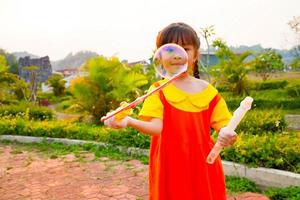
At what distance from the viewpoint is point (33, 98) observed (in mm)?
17547

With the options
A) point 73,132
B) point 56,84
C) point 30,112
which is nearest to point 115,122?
point 73,132

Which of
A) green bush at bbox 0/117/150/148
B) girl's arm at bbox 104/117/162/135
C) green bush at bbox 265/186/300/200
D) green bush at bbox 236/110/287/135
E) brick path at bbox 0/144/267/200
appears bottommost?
brick path at bbox 0/144/267/200

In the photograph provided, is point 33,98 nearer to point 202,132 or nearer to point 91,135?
point 91,135

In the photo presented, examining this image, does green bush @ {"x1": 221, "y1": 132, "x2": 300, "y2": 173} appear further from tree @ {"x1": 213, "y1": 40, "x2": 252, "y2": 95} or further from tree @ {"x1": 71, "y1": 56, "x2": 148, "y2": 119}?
tree @ {"x1": 213, "y1": 40, "x2": 252, "y2": 95}

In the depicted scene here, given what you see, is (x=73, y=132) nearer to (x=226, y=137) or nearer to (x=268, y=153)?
(x=268, y=153)

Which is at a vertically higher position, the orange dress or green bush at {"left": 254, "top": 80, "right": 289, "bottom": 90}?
the orange dress

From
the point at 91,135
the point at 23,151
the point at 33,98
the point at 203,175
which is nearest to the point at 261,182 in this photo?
the point at 203,175

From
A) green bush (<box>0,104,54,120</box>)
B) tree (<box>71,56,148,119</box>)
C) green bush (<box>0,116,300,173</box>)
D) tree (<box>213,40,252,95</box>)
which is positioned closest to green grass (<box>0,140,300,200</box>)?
green bush (<box>0,116,300,173</box>)

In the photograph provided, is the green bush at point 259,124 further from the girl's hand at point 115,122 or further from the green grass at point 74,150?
the girl's hand at point 115,122

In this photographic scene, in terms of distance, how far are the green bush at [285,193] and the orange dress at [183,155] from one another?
1896 mm

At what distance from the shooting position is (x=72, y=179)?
4977mm

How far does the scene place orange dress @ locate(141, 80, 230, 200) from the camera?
2025 mm

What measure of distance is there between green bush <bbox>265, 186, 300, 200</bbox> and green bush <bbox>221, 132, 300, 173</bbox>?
37cm

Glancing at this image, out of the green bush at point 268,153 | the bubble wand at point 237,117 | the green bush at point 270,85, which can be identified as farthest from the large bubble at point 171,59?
the green bush at point 270,85
